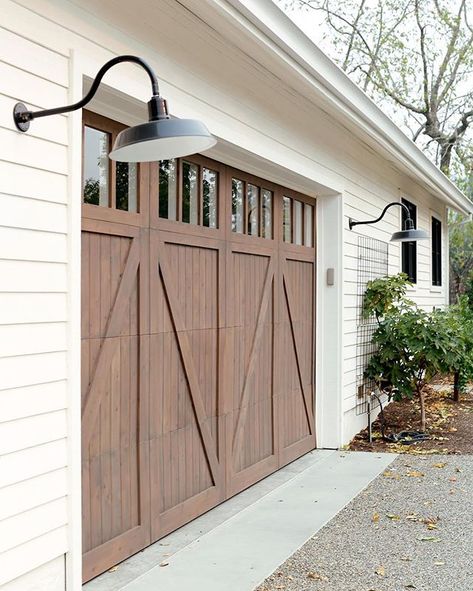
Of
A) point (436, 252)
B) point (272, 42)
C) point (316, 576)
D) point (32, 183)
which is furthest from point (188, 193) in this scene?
point (436, 252)

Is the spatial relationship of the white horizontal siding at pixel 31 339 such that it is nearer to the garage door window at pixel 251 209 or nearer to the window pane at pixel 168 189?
the window pane at pixel 168 189

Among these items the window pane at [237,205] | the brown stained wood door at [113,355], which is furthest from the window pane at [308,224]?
the brown stained wood door at [113,355]

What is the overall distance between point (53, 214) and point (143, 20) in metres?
1.38

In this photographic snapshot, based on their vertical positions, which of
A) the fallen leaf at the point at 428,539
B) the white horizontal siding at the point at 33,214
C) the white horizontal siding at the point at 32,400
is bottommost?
the fallen leaf at the point at 428,539

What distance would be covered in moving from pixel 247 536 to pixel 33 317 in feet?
7.23

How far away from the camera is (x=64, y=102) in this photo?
3.43 meters

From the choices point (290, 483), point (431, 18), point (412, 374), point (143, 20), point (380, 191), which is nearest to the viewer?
point (143, 20)

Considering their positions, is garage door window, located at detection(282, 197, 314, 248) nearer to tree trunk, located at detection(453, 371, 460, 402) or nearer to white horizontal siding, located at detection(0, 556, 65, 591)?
white horizontal siding, located at detection(0, 556, 65, 591)

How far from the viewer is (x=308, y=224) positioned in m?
7.26

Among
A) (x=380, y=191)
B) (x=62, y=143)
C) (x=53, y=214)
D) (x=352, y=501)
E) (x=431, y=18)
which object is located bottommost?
(x=352, y=501)

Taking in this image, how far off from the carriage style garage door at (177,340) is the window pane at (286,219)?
4 centimetres

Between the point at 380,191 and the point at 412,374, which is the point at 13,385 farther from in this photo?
the point at 380,191

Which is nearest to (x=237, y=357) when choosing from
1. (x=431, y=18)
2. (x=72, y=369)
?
(x=72, y=369)

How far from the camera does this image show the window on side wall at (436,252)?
13.6 meters
